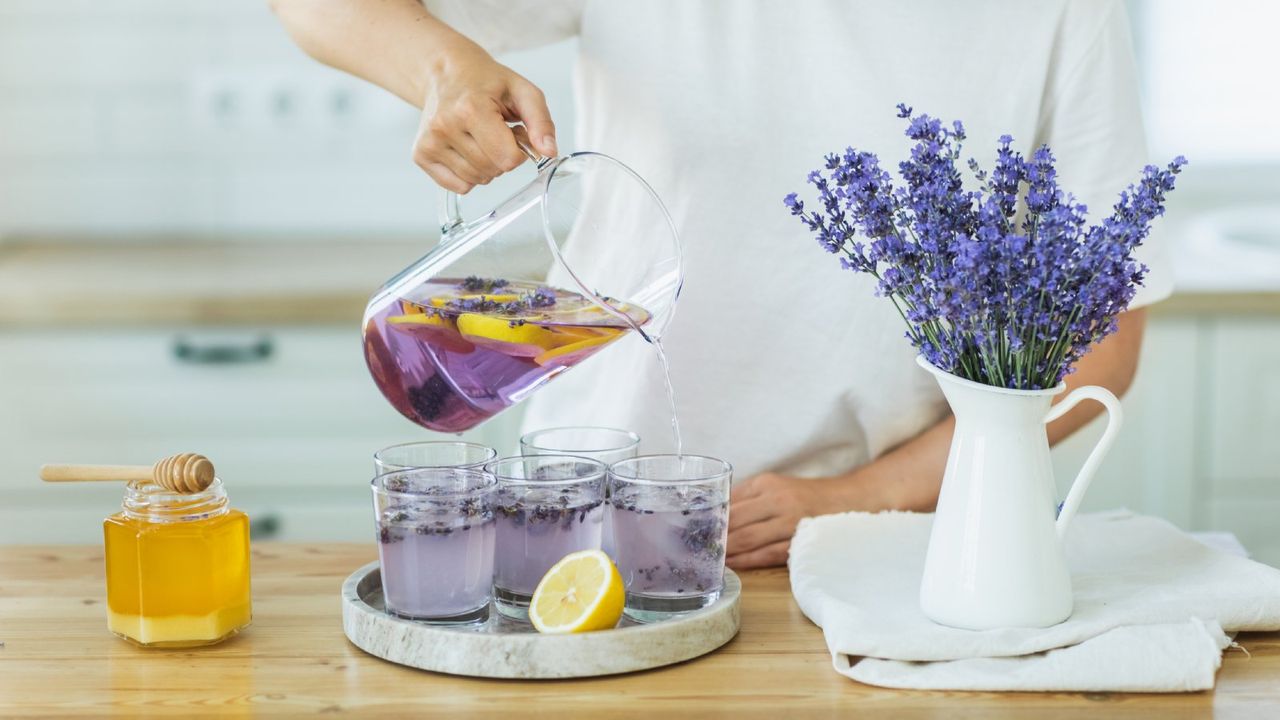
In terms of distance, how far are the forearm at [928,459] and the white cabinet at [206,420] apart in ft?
3.16

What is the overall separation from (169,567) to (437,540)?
20 cm

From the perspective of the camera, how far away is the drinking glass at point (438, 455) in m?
1.04

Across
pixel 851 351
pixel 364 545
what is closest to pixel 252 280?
pixel 364 545

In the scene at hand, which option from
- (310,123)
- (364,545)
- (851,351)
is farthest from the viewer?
(310,123)

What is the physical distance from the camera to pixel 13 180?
271cm

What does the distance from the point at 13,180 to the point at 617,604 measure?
225 cm

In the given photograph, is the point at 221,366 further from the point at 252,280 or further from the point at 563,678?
the point at 563,678

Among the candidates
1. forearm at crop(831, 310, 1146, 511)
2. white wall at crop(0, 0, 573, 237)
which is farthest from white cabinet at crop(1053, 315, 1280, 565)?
white wall at crop(0, 0, 573, 237)

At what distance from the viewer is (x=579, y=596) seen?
0.94m

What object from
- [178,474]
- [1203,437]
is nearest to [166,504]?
[178,474]

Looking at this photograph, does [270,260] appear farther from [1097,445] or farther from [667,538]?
[1097,445]

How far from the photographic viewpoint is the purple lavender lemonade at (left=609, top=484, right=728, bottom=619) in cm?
97

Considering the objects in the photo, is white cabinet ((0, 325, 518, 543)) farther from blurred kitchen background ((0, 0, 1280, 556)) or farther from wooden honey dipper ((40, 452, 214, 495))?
wooden honey dipper ((40, 452, 214, 495))

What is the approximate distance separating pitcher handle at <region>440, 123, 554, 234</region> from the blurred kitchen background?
3.69ft
